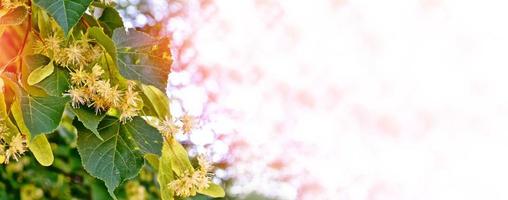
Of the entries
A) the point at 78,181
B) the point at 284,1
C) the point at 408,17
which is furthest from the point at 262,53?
the point at 78,181

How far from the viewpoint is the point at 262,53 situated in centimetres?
267

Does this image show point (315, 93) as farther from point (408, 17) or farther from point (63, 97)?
point (63, 97)

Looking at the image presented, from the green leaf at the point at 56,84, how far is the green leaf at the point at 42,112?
0.02 m

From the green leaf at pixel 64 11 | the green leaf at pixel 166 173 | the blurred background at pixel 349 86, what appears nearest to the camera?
the green leaf at pixel 64 11

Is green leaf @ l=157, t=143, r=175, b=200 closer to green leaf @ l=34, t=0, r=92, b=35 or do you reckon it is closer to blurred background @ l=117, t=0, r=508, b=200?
green leaf @ l=34, t=0, r=92, b=35

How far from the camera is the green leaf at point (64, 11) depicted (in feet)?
1.76

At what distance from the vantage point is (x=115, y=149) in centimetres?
60

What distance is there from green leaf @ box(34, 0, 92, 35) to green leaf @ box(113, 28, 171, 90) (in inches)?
2.1

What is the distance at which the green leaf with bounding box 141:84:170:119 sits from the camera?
0.67 metres

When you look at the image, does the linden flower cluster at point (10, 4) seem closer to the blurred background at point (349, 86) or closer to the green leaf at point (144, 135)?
the green leaf at point (144, 135)

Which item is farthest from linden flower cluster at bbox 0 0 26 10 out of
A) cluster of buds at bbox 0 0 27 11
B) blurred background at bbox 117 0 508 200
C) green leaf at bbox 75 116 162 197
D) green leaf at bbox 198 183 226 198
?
blurred background at bbox 117 0 508 200

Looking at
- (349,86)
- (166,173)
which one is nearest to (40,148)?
(166,173)

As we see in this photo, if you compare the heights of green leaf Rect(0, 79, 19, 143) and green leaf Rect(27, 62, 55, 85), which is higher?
green leaf Rect(27, 62, 55, 85)

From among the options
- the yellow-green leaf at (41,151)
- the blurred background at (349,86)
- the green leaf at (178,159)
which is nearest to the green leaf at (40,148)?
the yellow-green leaf at (41,151)
